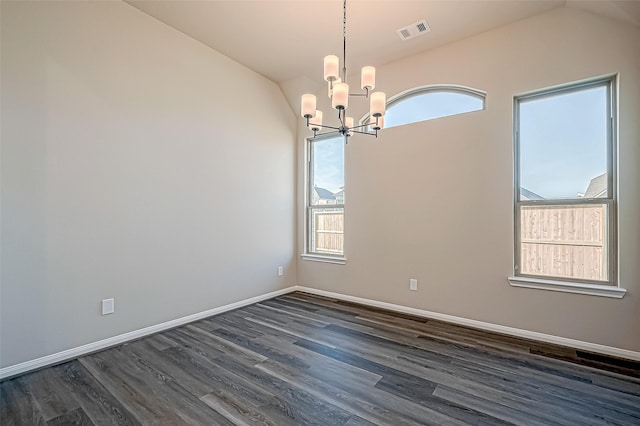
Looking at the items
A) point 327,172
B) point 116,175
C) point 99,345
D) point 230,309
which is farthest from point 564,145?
point 99,345

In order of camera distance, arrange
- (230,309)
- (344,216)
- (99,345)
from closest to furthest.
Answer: (99,345) → (230,309) → (344,216)

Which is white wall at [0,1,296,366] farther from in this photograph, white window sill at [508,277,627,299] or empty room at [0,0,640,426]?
white window sill at [508,277,627,299]

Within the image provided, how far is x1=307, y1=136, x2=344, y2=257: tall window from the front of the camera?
14.4 ft

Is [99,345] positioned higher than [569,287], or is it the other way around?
[569,287]

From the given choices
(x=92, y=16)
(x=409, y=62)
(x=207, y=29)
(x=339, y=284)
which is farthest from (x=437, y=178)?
(x=92, y=16)

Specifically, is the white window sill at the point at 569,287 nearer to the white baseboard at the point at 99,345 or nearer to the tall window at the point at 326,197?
the tall window at the point at 326,197

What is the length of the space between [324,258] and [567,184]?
2.98m

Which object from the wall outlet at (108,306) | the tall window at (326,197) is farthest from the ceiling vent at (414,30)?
the wall outlet at (108,306)

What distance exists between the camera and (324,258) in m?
4.42

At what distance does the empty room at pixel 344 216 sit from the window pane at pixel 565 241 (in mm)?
18

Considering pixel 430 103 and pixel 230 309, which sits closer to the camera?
pixel 430 103

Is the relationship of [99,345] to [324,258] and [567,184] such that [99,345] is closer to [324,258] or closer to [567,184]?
[324,258]

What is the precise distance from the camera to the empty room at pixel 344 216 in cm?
211

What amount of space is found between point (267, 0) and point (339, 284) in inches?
138
